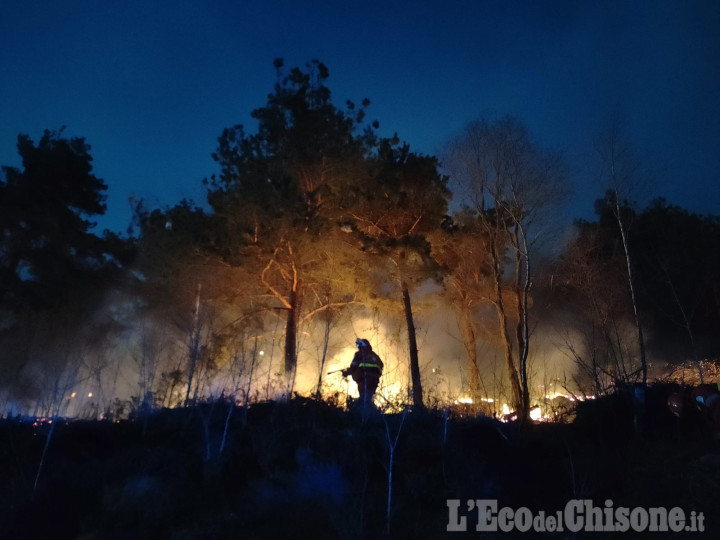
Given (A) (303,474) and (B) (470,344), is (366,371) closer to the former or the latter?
(A) (303,474)

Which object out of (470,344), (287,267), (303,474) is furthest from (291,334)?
(470,344)

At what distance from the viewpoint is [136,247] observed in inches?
854

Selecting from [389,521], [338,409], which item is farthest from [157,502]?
[338,409]

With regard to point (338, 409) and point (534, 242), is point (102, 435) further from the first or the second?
point (534, 242)

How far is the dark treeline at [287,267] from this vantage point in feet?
50.6

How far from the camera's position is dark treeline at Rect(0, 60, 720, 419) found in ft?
50.6

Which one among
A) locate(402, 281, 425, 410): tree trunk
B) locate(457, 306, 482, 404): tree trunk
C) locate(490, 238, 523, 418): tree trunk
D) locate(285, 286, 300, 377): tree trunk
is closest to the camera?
locate(490, 238, 523, 418): tree trunk

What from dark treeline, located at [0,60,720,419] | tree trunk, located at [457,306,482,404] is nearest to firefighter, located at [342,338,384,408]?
dark treeline, located at [0,60,720,419]

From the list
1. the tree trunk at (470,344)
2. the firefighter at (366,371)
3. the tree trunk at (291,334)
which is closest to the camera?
the firefighter at (366,371)

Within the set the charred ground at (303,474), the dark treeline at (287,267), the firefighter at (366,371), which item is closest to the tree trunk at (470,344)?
the dark treeline at (287,267)

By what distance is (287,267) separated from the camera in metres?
16.9

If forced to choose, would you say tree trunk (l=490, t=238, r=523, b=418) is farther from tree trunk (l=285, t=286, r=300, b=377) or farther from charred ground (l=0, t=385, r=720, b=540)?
tree trunk (l=285, t=286, r=300, b=377)

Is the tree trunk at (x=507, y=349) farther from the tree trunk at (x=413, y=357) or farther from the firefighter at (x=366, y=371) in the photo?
the firefighter at (x=366, y=371)

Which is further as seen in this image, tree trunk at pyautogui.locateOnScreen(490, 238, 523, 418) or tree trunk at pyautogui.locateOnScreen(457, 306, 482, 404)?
tree trunk at pyautogui.locateOnScreen(457, 306, 482, 404)
